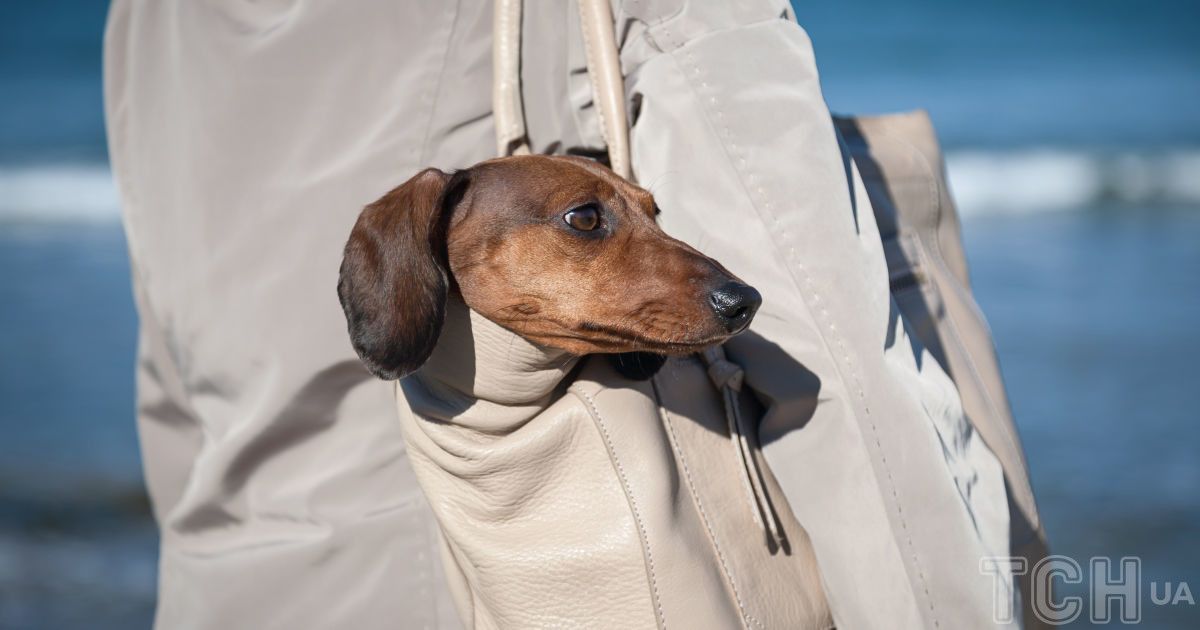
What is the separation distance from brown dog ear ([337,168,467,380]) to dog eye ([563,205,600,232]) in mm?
Answer: 212

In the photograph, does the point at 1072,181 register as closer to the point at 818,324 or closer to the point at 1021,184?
the point at 1021,184

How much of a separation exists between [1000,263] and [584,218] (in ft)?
20.4

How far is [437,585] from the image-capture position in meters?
2.25

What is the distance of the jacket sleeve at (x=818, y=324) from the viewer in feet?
5.77

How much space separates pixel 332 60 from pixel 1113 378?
13.7 ft

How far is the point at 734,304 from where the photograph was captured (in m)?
1.62

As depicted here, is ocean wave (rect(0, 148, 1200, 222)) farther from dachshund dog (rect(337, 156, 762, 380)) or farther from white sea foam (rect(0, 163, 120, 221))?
dachshund dog (rect(337, 156, 762, 380))

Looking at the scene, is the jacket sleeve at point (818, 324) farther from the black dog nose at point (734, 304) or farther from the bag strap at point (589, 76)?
the black dog nose at point (734, 304)

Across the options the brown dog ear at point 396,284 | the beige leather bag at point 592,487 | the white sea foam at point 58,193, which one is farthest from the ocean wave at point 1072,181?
the brown dog ear at point 396,284

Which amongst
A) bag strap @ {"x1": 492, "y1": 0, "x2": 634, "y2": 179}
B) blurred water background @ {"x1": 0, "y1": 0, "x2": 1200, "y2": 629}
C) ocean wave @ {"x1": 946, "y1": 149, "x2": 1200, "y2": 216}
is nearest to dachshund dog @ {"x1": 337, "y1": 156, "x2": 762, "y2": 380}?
bag strap @ {"x1": 492, "y1": 0, "x2": 634, "y2": 179}

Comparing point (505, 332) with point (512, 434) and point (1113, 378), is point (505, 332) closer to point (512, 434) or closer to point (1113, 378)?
point (512, 434)

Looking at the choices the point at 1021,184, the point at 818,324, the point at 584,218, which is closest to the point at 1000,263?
the point at 1021,184

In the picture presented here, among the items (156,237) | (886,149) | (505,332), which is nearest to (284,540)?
(156,237)

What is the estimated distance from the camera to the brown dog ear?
5.32ft
